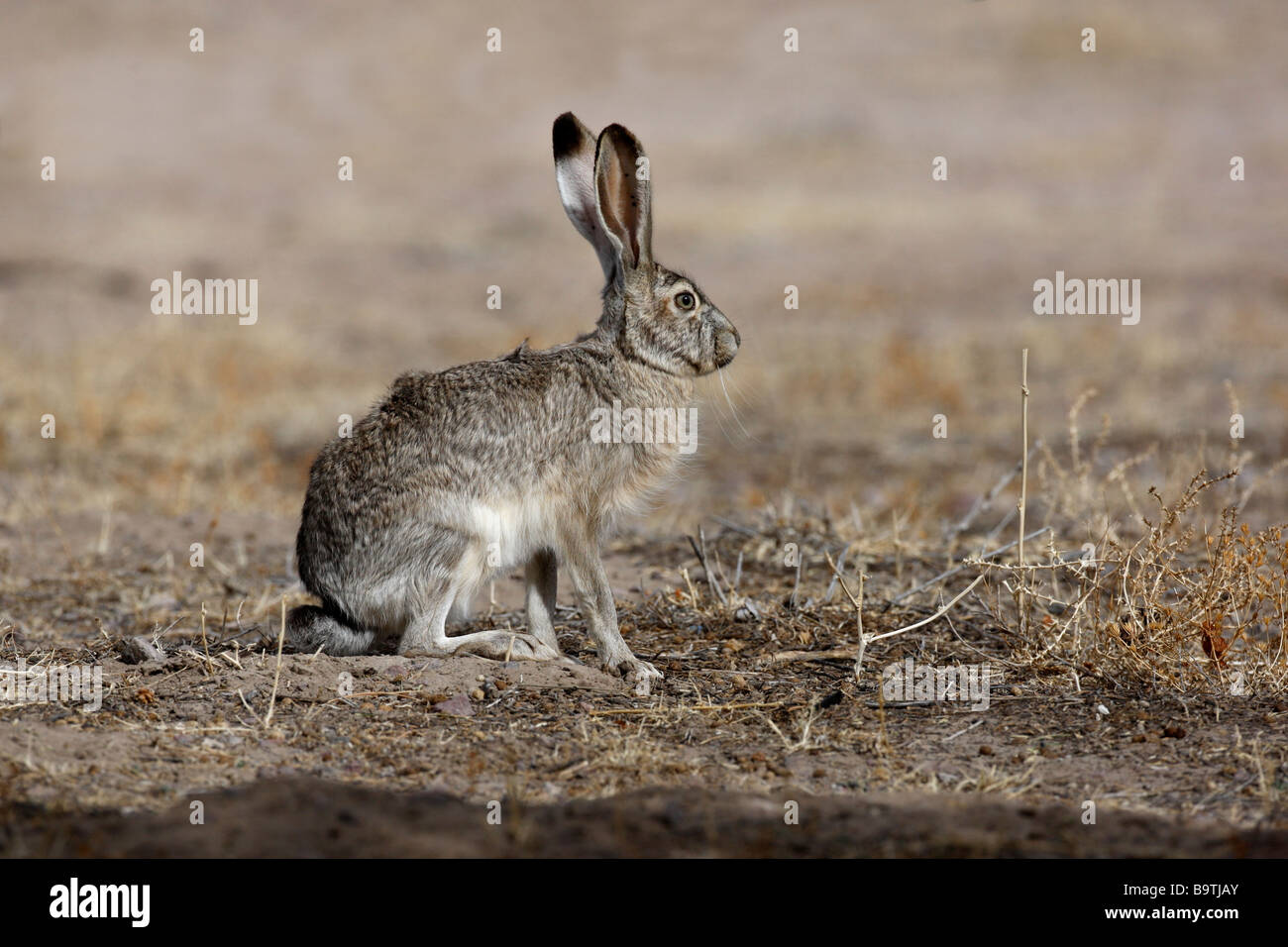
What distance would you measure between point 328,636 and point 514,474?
0.95 m

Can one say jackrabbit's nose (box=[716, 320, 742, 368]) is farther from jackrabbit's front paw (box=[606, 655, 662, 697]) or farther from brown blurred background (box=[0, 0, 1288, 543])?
jackrabbit's front paw (box=[606, 655, 662, 697])

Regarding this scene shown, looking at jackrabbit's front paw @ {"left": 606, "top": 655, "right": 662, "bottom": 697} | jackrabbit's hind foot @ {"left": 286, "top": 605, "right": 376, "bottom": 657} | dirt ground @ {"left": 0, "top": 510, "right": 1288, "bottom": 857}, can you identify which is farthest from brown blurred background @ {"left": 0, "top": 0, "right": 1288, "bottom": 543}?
jackrabbit's hind foot @ {"left": 286, "top": 605, "right": 376, "bottom": 657}

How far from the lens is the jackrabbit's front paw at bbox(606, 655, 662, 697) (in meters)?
5.23

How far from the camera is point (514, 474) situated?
18.1ft

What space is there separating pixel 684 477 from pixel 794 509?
1.79 meters

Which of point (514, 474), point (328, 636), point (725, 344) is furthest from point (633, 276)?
point (328, 636)

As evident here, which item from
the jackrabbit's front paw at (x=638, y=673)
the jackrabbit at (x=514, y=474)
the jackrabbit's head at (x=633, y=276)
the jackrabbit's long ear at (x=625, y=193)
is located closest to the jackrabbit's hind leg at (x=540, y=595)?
the jackrabbit at (x=514, y=474)

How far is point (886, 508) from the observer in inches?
347

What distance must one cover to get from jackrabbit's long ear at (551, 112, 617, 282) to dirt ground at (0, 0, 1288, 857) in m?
0.96

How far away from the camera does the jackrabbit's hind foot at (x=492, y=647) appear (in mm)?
5488

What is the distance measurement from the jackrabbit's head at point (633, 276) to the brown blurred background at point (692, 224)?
391 mm

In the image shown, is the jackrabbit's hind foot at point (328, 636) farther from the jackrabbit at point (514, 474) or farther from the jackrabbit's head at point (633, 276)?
the jackrabbit's head at point (633, 276)

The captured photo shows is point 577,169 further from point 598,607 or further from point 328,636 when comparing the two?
point 328,636
